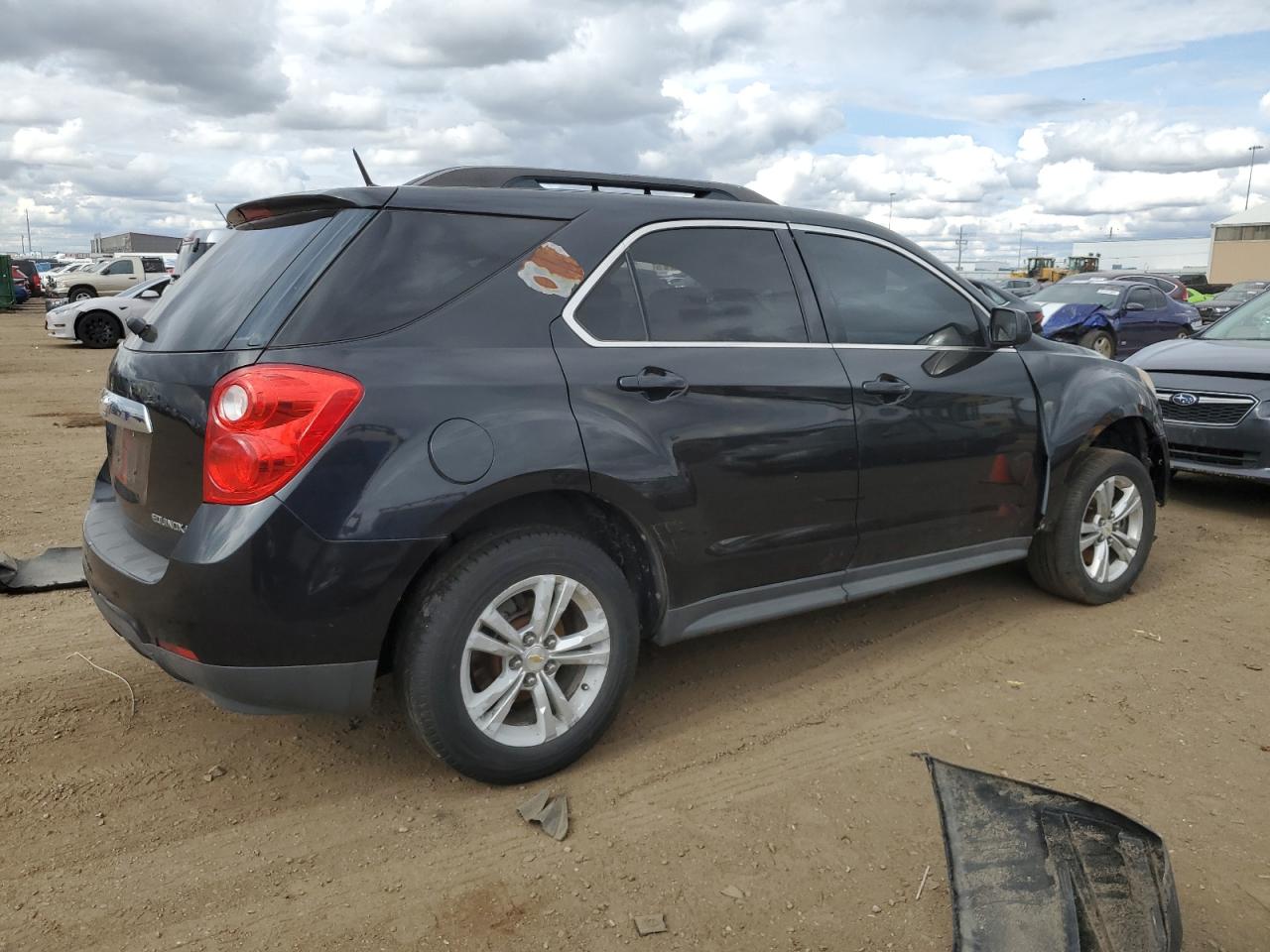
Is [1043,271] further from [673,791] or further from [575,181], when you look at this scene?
[673,791]

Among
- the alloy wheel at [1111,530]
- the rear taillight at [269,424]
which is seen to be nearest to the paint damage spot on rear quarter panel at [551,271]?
the rear taillight at [269,424]

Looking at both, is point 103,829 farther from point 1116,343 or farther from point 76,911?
point 1116,343

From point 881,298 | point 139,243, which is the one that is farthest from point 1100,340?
point 139,243

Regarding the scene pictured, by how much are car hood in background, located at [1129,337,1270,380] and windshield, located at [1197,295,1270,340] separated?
0.48 ft

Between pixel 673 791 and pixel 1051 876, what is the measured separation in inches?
44.5

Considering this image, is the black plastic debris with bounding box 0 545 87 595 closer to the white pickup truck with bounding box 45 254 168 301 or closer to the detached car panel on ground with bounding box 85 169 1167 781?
the detached car panel on ground with bounding box 85 169 1167 781

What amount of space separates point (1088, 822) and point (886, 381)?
5.81 feet

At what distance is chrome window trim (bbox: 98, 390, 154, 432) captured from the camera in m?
3.00

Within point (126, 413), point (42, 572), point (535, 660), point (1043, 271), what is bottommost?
point (42, 572)

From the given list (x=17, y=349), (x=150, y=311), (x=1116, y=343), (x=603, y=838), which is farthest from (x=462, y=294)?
(x=17, y=349)

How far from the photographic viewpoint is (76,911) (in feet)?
8.44

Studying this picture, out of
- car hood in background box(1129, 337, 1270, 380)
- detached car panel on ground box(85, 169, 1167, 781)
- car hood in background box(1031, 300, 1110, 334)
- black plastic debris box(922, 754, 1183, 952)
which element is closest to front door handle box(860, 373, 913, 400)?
detached car panel on ground box(85, 169, 1167, 781)

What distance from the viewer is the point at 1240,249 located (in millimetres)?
68938

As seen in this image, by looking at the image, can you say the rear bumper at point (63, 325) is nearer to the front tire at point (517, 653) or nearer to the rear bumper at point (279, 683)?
the rear bumper at point (279, 683)
